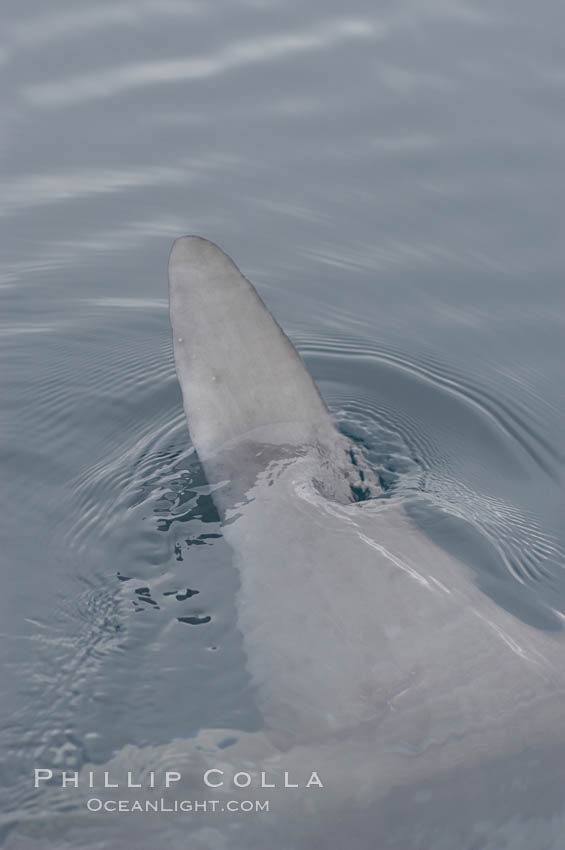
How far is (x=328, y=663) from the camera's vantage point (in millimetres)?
3305

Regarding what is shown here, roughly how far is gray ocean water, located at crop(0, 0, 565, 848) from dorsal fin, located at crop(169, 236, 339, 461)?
1.33 ft

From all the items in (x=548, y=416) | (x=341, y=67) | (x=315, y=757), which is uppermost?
(x=341, y=67)

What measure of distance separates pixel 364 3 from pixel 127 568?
6.60m

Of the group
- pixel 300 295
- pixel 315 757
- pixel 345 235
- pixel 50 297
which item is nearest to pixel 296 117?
pixel 345 235

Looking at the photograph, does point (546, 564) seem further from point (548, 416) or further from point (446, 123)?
point (446, 123)

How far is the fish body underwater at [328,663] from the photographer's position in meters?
2.94

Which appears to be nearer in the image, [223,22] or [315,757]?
[315,757]

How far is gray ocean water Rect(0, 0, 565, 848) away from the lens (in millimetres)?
3627

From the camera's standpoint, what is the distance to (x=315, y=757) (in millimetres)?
3061

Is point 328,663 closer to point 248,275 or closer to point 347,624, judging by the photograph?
point 347,624

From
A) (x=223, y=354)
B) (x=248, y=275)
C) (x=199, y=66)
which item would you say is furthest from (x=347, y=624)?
(x=199, y=66)

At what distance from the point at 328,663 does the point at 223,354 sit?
144 centimetres

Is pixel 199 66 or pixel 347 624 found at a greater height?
pixel 199 66

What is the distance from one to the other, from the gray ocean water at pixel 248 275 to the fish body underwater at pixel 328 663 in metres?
0.18
